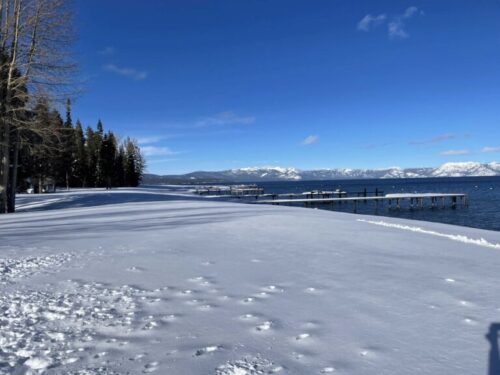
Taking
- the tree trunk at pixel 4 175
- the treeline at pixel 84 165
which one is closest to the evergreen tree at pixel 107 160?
the treeline at pixel 84 165

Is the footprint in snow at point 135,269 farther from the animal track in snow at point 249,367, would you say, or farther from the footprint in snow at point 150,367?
the animal track in snow at point 249,367

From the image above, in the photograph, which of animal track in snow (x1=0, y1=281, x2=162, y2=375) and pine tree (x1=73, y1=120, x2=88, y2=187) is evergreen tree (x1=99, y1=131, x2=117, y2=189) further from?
animal track in snow (x1=0, y1=281, x2=162, y2=375)

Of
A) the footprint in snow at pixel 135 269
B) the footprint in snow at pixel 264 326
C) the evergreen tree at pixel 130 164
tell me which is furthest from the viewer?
the evergreen tree at pixel 130 164

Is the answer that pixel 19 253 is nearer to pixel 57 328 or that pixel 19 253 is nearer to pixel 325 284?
pixel 57 328

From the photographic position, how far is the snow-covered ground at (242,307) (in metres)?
3.03

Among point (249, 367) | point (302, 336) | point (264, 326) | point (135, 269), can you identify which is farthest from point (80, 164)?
point (249, 367)

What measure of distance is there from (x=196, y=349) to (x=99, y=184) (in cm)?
7201

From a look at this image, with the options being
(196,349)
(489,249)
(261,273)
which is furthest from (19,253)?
(489,249)

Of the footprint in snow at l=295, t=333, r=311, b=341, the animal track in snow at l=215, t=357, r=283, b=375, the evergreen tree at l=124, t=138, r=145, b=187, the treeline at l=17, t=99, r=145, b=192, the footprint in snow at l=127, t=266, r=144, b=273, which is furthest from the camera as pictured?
the evergreen tree at l=124, t=138, r=145, b=187

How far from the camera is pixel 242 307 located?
168 inches

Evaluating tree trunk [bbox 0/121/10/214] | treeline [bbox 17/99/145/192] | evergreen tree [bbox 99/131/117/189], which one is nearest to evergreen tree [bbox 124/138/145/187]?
treeline [bbox 17/99/145/192]

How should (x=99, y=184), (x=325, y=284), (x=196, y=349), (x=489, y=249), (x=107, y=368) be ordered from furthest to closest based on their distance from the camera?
(x=99, y=184), (x=489, y=249), (x=325, y=284), (x=196, y=349), (x=107, y=368)

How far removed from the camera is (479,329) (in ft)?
12.1

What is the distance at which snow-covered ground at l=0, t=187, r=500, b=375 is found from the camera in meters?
3.03
